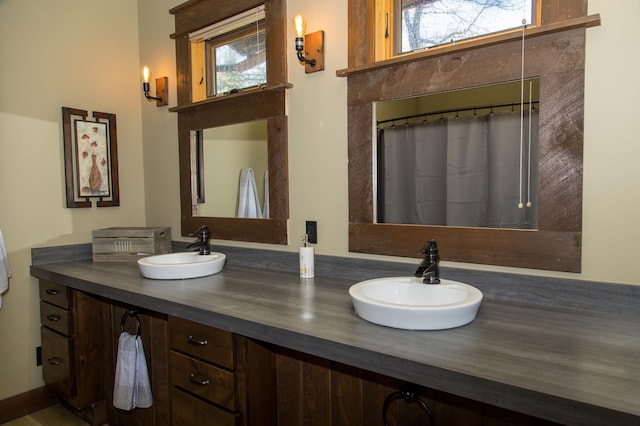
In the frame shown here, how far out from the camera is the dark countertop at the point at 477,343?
772 millimetres

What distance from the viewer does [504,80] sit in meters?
1.39

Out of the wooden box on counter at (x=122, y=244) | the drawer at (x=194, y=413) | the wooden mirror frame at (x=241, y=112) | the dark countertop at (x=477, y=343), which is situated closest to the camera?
the dark countertop at (x=477, y=343)

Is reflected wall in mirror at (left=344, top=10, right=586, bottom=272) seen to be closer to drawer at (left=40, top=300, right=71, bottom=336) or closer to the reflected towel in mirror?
the reflected towel in mirror

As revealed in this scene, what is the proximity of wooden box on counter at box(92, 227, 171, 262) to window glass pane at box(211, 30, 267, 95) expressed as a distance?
0.96 meters

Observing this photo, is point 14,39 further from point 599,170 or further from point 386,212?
point 599,170

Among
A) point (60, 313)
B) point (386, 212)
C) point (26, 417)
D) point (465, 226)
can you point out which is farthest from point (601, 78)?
point (26, 417)

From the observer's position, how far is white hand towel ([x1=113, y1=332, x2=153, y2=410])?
1.79m

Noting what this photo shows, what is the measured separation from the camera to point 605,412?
708mm

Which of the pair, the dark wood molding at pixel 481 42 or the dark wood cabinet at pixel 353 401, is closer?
the dark wood cabinet at pixel 353 401

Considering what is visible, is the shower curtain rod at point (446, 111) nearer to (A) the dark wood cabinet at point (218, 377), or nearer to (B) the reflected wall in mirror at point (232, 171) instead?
(B) the reflected wall in mirror at point (232, 171)

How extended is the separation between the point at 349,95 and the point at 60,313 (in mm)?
1873

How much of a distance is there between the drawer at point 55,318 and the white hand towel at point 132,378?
1.59ft

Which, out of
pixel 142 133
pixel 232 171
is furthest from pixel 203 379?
pixel 142 133

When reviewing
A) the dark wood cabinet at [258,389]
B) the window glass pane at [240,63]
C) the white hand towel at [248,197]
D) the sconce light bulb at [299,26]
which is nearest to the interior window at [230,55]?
the window glass pane at [240,63]
